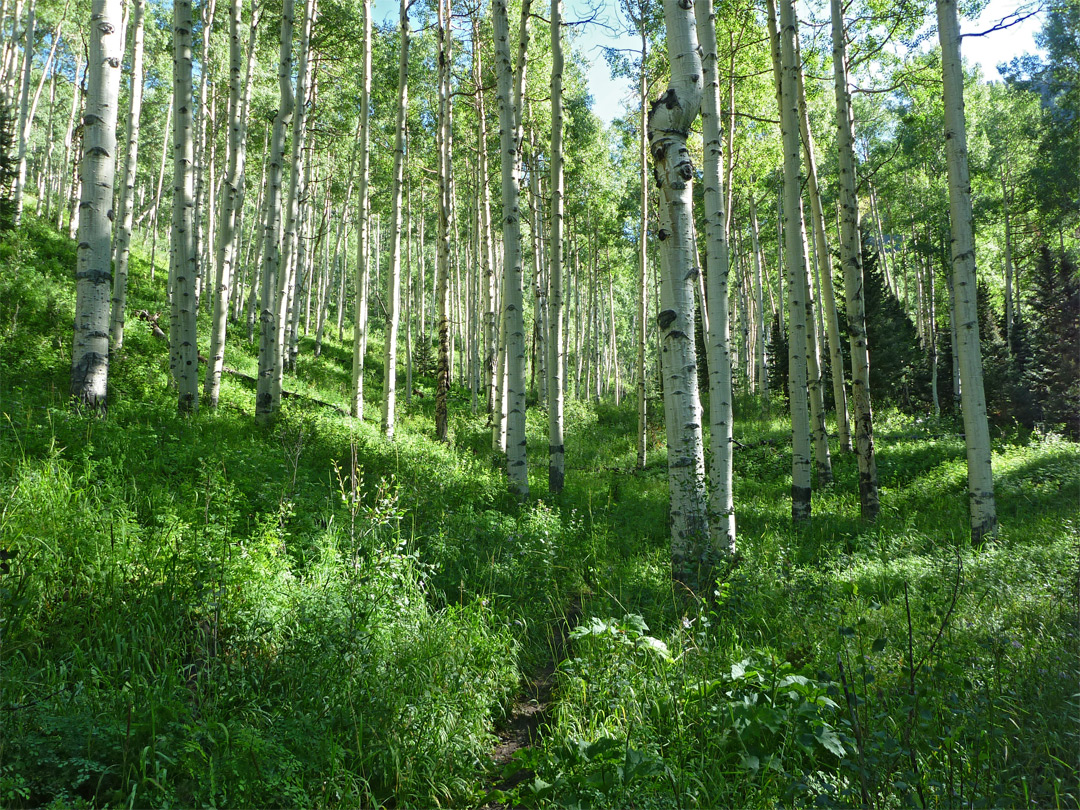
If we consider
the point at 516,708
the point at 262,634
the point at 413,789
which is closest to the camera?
the point at 413,789

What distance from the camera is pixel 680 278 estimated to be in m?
4.53

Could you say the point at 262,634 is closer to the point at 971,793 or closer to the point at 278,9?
the point at 971,793

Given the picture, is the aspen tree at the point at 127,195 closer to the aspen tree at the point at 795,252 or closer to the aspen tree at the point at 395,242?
the aspen tree at the point at 395,242

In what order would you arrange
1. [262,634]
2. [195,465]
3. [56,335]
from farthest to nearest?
[56,335]
[195,465]
[262,634]

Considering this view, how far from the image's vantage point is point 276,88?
17188 mm

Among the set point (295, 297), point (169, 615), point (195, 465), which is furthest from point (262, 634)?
point (295, 297)

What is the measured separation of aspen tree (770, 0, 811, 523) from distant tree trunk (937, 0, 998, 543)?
1680 mm

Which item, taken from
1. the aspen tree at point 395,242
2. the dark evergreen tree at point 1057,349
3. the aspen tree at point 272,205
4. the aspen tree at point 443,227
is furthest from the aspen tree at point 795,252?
the dark evergreen tree at point 1057,349

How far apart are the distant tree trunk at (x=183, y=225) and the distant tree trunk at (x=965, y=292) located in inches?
368

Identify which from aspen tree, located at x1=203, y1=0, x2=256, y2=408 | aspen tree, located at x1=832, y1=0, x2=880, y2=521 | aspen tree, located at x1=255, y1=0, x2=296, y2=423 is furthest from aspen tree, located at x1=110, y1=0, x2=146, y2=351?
aspen tree, located at x1=832, y1=0, x2=880, y2=521

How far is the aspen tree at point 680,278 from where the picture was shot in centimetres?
452

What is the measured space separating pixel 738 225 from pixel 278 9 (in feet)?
58.5

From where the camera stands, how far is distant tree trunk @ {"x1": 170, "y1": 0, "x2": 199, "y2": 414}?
7188mm

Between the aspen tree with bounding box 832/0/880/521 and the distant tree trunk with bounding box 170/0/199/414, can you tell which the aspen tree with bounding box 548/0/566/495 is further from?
the distant tree trunk with bounding box 170/0/199/414
